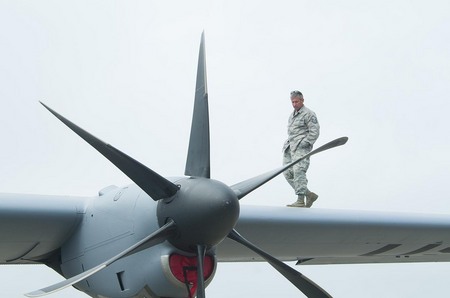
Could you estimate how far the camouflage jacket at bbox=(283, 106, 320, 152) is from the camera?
12.1 meters

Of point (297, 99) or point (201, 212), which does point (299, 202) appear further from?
point (201, 212)

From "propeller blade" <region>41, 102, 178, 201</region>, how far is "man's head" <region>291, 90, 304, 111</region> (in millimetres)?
4520

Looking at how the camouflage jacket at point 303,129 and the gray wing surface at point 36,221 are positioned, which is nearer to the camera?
the gray wing surface at point 36,221

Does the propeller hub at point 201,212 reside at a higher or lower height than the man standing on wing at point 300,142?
lower

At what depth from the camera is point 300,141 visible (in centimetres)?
1213

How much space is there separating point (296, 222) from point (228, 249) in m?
1.61

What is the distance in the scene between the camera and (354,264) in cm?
1569

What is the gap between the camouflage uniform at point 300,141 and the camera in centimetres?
1201

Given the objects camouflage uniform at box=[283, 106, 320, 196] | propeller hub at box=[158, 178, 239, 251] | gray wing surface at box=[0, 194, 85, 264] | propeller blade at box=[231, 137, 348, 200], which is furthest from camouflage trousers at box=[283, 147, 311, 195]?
propeller hub at box=[158, 178, 239, 251]

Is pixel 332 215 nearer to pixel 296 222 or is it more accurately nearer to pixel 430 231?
pixel 296 222

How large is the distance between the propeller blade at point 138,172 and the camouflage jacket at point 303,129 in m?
4.21

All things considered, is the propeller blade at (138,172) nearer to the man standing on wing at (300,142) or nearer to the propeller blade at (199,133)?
the propeller blade at (199,133)

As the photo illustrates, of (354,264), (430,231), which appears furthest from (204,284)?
(354,264)

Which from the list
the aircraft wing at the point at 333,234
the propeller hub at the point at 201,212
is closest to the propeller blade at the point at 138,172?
the propeller hub at the point at 201,212
